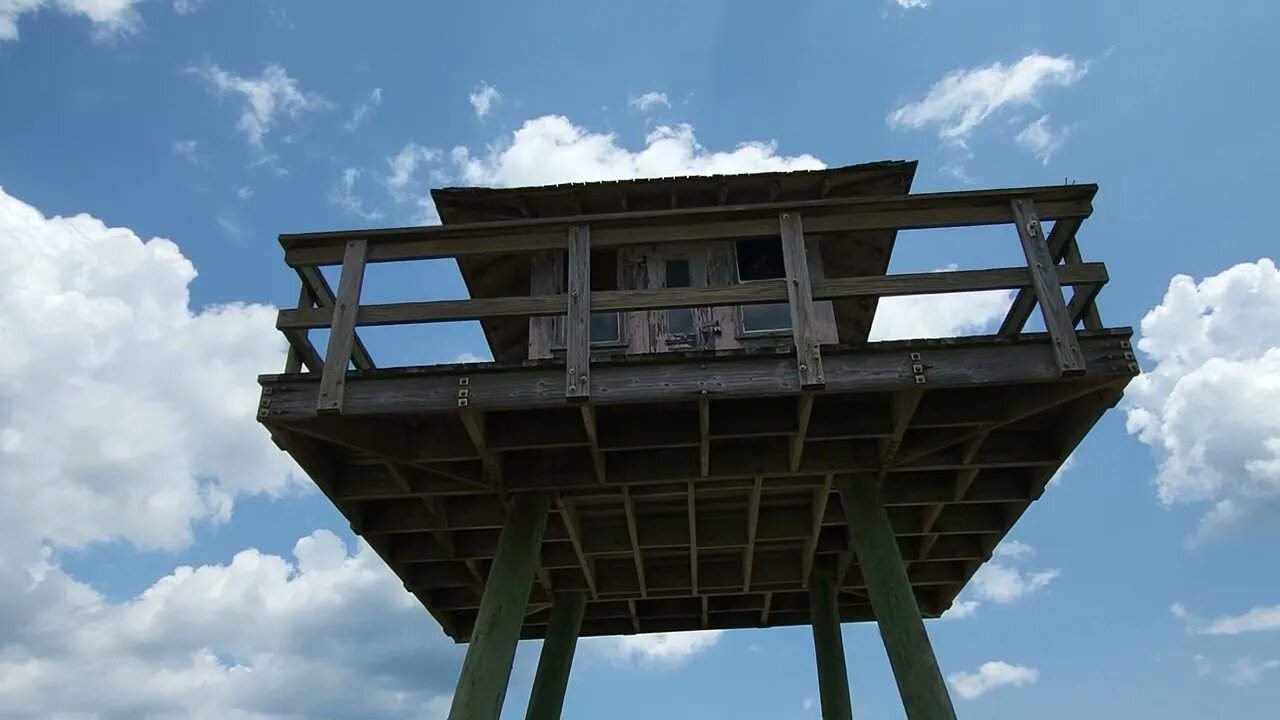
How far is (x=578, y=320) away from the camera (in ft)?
26.8

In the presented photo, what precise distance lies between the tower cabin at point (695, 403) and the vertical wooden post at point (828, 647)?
0.12 ft

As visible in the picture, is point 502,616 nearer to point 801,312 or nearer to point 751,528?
point 751,528

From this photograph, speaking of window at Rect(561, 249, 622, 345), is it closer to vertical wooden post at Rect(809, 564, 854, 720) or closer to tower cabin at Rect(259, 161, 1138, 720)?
tower cabin at Rect(259, 161, 1138, 720)

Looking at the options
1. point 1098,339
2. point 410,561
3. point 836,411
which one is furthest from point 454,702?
point 1098,339

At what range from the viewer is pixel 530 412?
9016 mm

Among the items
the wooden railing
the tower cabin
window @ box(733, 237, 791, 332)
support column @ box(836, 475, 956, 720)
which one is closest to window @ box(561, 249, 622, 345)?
the tower cabin

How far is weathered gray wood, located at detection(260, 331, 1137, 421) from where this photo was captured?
787 cm

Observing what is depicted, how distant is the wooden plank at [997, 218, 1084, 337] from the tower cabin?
0.03 m

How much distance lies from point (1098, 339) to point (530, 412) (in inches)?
212

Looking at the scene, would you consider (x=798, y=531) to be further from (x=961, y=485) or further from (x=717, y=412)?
(x=717, y=412)

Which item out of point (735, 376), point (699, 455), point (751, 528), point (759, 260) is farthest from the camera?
point (759, 260)

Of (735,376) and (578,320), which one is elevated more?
(578,320)

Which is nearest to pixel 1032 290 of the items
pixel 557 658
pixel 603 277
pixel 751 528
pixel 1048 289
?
pixel 1048 289

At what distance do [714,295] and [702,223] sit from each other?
1.09 m
